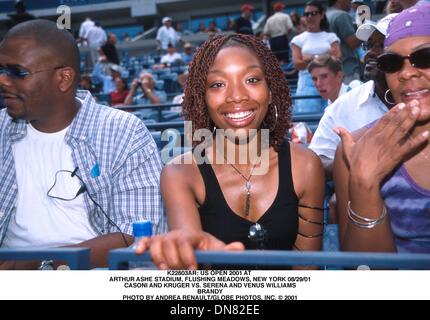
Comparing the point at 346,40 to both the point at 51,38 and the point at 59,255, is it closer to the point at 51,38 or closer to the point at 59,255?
the point at 51,38

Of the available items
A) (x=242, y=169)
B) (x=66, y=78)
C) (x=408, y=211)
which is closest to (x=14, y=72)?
(x=66, y=78)

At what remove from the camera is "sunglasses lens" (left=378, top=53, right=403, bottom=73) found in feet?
5.32

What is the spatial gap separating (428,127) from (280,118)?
21.8 inches

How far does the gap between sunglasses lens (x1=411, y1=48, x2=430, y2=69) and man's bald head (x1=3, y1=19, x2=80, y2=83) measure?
53.2 inches

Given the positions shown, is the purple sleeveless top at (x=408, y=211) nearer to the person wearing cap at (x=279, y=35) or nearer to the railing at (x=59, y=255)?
the railing at (x=59, y=255)

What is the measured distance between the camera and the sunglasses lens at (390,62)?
1.62 m

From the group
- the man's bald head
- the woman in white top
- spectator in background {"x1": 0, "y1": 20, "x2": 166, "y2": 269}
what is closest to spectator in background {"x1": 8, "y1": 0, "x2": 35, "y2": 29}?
the woman in white top

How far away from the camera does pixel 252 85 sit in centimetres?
187

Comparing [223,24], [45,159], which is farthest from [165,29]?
[45,159]

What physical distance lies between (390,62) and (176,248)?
0.93 m

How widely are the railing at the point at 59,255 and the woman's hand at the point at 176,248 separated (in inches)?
5.5
